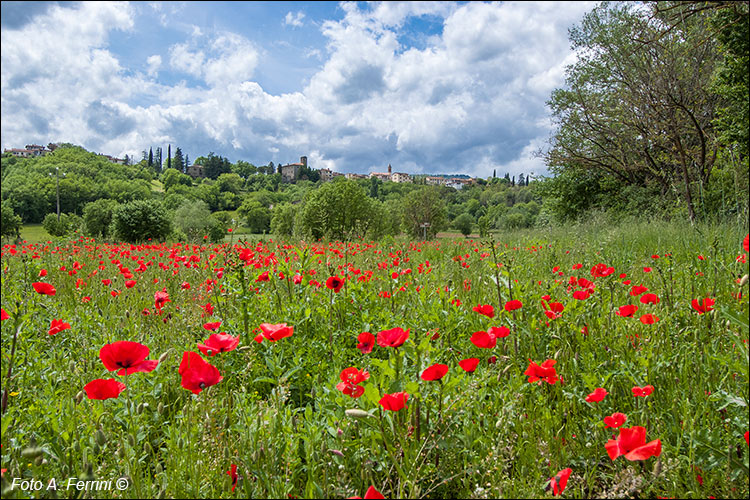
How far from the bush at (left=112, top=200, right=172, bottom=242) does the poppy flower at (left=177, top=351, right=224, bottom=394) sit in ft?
115

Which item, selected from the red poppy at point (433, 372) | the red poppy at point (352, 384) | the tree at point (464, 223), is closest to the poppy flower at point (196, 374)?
the red poppy at point (352, 384)

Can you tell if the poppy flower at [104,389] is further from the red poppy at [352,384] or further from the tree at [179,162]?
the tree at [179,162]

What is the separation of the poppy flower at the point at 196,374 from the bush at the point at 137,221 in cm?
3499

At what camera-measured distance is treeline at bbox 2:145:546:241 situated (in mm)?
19172

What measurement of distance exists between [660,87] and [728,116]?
118 inches

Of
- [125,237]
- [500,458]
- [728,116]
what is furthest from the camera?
[125,237]

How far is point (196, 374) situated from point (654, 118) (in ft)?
48.4

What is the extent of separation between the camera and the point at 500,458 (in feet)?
4.67

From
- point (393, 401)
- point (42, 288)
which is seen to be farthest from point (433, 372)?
point (42, 288)

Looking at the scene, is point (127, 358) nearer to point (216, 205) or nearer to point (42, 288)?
point (42, 288)

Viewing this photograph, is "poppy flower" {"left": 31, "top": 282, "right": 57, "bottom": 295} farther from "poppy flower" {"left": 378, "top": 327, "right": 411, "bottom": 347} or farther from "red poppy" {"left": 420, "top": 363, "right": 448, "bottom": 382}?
"red poppy" {"left": 420, "top": 363, "right": 448, "bottom": 382}

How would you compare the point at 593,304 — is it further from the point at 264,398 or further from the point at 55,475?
the point at 55,475

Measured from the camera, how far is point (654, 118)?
12.1 meters

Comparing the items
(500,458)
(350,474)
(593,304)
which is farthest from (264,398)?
(593,304)
